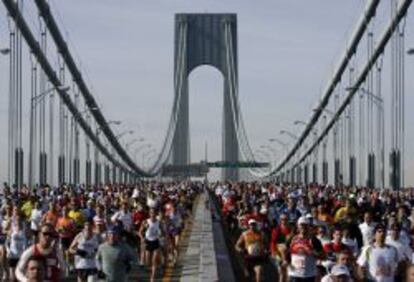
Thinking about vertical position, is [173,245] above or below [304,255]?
below

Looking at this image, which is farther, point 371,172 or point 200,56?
point 200,56

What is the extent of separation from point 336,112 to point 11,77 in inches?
1282

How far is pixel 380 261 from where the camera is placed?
42.4ft

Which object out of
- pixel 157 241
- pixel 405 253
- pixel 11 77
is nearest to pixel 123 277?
pixel 405 253

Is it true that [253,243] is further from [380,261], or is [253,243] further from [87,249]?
[380,261]

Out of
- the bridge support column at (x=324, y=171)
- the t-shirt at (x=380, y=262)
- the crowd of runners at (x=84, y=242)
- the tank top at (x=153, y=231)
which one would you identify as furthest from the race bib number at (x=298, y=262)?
the bridge support column at (x=324, y=171)

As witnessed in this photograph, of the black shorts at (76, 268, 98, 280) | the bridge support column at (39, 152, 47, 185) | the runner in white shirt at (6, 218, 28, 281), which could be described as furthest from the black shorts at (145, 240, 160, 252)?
the bridge support column at (39, 152, 47, 185)

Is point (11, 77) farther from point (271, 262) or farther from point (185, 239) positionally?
point (271, 262)

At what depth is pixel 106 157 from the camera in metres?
110

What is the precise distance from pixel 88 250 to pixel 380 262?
364cm

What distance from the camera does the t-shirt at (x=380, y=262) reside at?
12.8m

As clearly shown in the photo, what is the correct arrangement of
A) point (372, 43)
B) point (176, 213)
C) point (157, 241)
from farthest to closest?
point (372, 43), point (176, 213), point (157, 241)

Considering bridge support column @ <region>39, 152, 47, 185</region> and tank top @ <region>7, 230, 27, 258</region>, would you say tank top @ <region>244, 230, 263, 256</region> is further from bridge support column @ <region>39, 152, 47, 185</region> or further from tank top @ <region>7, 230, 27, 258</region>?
bridge support column @ <region>39, 152, 47, 185</region>

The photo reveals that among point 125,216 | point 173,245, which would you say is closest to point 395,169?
point 173,245
